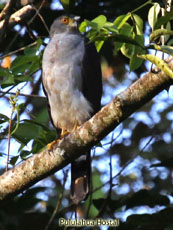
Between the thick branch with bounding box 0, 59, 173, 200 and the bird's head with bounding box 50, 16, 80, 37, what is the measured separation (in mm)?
1866

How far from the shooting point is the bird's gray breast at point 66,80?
427cm

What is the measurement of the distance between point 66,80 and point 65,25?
32.8 inches

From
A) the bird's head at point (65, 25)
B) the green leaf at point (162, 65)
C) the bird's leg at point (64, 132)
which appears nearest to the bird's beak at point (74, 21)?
the bird's head at point (65, 25)

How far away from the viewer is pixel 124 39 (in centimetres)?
228

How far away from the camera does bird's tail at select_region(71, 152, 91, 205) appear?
13.6 feet

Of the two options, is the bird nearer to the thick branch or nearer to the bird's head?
the bird's head

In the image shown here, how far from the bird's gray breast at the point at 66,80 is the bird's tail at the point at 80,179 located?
→ 1.27ft

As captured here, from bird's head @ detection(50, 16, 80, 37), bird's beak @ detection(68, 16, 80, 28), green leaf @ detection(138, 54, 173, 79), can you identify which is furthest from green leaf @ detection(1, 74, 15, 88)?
bird's beak @ detection(68, 16, 80, 28)

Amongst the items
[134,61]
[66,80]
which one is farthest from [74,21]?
[134,61]

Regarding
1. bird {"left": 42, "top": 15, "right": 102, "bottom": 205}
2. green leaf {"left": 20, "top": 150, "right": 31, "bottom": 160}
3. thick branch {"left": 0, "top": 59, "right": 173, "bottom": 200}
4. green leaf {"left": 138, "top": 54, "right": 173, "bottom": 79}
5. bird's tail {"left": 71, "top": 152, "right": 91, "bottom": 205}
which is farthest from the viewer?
bird {"left": 42, "top": 15, "right": 102, "bottom": 205}

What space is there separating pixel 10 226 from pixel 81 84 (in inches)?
55.9

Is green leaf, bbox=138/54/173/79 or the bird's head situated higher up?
the bird's head

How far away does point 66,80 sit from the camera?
4.26 meters

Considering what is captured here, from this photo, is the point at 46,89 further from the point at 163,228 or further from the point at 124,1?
the point at 163,228
